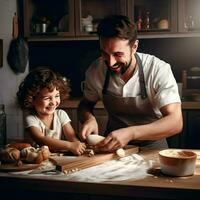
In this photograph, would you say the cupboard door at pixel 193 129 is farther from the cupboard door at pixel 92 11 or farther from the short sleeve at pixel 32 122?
the short sleeve at pixel 32 122

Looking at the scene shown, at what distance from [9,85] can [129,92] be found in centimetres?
225

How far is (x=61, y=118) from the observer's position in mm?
2307

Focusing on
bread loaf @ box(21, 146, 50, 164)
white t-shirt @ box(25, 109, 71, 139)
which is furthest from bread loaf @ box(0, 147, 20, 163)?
white t-shirt @ box(25, 109, 71, 139)

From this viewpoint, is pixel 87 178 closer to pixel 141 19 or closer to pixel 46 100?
pixel 46 100

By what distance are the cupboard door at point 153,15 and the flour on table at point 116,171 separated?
232cm

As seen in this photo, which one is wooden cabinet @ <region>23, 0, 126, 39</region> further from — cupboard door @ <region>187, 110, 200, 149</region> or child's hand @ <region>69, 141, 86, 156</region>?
child's hand @ <region>69, 141, 86, 156</region>

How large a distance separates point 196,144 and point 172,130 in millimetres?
1820

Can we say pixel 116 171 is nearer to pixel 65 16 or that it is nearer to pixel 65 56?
pixel 65 16

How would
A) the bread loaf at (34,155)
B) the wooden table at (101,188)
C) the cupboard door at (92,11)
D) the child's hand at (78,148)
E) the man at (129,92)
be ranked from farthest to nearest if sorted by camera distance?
the cupboard door at (92,11)
the man at (129,92)
the child's hand at (78,148)
the bread loaf at (34,155)
the wooden table at (101,188)

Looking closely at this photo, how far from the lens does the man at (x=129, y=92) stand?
1.88 meters

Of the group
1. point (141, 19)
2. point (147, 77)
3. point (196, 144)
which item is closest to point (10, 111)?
point (141, 19)

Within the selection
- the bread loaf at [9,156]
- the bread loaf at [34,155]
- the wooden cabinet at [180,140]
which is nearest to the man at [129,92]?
the bread loaf at [34,155]

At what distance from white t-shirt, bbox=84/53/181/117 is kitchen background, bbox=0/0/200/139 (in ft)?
6.27

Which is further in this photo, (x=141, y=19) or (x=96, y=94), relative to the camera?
(x=141, y=19)
